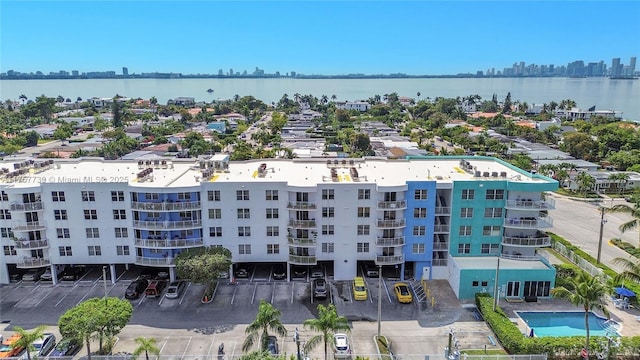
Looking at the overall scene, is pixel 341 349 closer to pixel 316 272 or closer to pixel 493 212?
pixel 316 272

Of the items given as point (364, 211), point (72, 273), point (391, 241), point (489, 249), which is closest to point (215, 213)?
point (364, 211)

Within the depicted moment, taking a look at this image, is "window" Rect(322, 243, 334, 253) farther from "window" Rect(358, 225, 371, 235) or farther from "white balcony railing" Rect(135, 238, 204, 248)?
"white balcony railing" Rect(135, 238, 204, 248)

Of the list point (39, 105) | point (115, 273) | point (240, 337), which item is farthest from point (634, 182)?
point (39, 105)

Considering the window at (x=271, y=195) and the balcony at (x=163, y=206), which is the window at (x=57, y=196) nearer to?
the balcony at (x=163, y=206)

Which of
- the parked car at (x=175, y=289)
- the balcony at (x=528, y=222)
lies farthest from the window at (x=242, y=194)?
the balcony at (x=528, y=222)

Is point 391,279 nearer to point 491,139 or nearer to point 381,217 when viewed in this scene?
point 381,217
